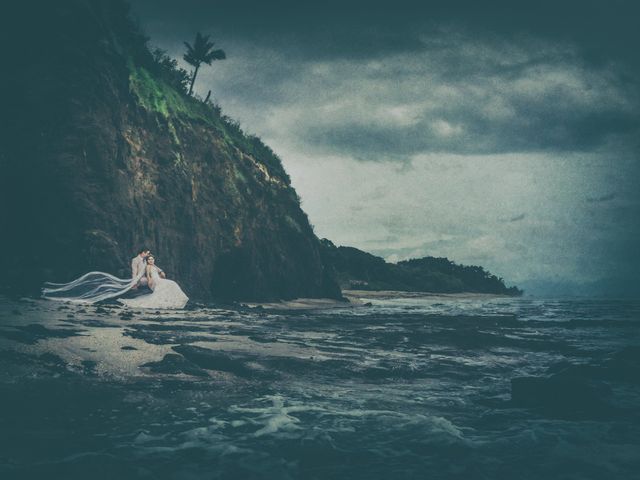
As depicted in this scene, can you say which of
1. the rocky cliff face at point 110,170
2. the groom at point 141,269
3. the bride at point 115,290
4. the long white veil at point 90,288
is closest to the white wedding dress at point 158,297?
the bride at point 115,290

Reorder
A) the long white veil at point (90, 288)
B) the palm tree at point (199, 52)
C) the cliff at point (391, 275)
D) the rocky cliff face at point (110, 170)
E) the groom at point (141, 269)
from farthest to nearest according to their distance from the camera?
the cliff at point (391, 275) → the palm tree at point (199, 52) → the rocky cliff face at point (110, 170) → the groom at point (141, 269) → the long white veil at point (90, 288)

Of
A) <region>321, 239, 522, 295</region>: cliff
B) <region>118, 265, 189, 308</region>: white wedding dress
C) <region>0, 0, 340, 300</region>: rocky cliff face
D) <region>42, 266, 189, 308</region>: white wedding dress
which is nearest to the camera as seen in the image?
<region>42, 266, 189, 308</region>: white wedding dress

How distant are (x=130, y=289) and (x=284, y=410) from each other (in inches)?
464

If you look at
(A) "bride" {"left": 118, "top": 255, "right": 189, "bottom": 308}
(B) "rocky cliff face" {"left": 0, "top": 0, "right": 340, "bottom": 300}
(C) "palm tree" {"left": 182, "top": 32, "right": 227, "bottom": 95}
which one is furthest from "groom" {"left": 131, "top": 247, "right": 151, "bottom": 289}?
(C) "palm tree" {"left": 182, "top": 32, "right": 227, "bottom": 95}

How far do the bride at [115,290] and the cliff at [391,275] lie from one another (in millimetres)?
36069

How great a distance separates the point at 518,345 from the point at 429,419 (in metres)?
8.63

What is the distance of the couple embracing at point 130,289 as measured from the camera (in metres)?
15.8

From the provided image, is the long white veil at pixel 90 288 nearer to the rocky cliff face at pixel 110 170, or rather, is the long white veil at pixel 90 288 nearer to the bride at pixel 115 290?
the bride at pixel 115 290

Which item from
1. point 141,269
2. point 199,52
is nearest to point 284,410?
point 141,269

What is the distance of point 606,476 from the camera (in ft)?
16.2

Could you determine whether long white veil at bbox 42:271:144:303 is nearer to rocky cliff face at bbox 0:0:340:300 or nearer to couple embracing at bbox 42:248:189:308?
couple embracing at bbox 42:248:189:308

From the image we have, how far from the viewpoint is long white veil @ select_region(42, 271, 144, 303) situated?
50.7 ft

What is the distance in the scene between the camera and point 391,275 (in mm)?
63875

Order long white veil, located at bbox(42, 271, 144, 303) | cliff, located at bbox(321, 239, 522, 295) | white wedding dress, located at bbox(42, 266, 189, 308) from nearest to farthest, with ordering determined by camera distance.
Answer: long white veil, located at bbox(42, 271, 144, 303)
white wedding dress, located at bbox(42, 266, 189, 308)
cliff, located at bbox(321, 239, 522, 295)
